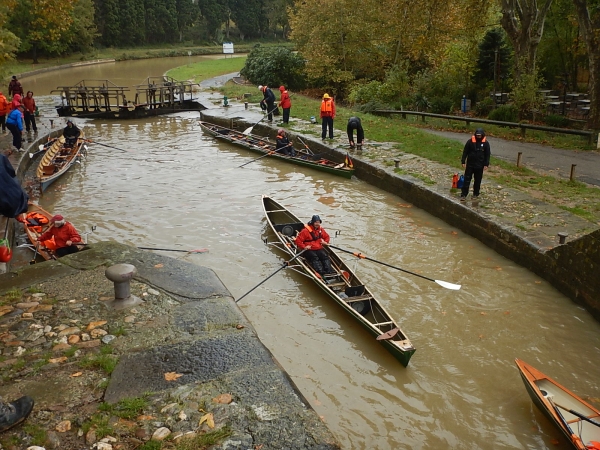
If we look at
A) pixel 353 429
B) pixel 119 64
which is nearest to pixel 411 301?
pixel 353 429

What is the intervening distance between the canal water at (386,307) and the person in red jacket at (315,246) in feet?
1.46

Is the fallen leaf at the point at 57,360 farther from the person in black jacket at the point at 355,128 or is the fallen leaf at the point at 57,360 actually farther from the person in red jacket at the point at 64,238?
the person in black jacket at the point at 355,128

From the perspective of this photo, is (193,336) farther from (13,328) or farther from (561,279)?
(561,279)

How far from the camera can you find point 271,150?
19328mm

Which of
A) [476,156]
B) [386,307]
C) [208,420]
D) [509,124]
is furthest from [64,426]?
[509,124]

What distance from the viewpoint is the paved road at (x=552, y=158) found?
48.0ft

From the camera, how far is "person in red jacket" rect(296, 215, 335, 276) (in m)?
9.86

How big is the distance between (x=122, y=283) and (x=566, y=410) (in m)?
5.50

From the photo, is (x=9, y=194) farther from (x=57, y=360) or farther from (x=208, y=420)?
(x=208, y=420)

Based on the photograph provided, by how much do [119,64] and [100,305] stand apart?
2379 inches

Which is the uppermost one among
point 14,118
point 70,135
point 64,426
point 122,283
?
point 14,118

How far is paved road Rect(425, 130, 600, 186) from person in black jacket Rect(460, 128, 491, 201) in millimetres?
3508

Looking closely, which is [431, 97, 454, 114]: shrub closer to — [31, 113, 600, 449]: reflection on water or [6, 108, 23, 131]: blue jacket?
[31, 113, 600, 449]: reflection on water

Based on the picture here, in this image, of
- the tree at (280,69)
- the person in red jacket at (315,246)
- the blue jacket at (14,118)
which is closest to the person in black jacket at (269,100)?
the blue jacket at (14,118)
